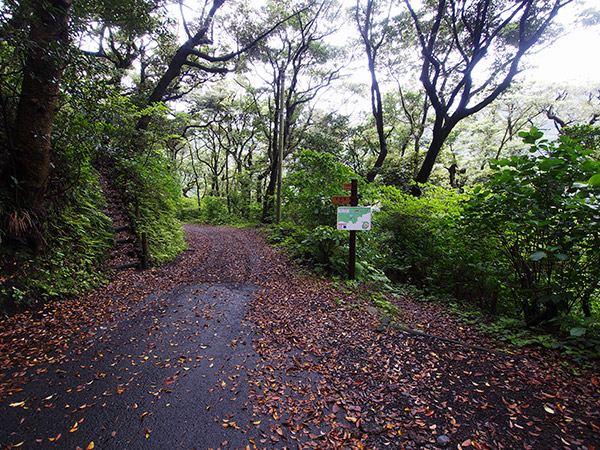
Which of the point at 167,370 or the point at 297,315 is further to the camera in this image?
the point at 297,315

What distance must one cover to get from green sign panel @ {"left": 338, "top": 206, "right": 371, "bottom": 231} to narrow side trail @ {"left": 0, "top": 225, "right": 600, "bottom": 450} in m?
1.80

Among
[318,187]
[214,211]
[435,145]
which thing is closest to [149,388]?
[318,187]

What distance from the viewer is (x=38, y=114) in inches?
145

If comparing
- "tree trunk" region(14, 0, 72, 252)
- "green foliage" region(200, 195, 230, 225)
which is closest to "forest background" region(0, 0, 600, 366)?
"tree trunk" region(14, 0, 72, 252)

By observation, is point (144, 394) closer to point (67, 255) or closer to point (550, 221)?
point (67, 255)

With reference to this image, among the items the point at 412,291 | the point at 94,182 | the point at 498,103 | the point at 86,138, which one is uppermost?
the point at 498,103

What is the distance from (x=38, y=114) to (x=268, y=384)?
4.72m

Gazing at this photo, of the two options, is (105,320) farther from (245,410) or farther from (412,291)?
(412,291)

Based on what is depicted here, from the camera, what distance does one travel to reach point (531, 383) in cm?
237

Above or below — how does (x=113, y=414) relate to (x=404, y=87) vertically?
below

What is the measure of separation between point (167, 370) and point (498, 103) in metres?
24.4

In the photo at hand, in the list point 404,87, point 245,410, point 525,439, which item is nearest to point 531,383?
point 525,439

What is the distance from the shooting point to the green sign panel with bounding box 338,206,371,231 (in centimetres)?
535

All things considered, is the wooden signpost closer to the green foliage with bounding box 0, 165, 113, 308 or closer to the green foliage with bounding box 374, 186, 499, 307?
the green foliage with bounding box 374, 186, 499, 307
